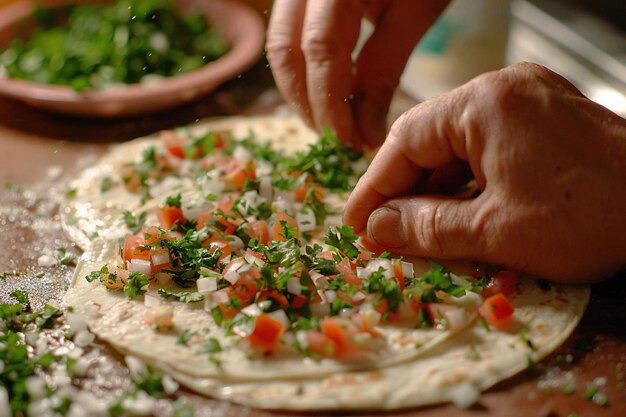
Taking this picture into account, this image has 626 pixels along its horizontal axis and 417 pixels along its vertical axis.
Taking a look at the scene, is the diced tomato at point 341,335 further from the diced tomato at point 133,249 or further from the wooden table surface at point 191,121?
the diced tomato at point 133,249

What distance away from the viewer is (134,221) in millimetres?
2477

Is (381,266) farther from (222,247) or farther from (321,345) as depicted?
→ (222,247)

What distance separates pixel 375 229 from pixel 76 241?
0.98 meters

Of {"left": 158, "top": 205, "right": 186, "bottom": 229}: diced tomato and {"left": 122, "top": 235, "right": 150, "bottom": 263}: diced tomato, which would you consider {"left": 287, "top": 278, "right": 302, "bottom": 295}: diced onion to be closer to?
{"left": 122, "top": 235, "right": 150, "bottom": 263}: diced tomato

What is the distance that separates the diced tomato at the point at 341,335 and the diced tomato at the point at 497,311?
34 cm

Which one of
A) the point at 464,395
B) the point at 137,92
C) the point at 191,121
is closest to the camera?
the point at 464,395

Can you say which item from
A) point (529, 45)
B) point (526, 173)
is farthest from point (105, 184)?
point (529, 45)

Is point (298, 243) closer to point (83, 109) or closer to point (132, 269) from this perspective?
point (132, 269)

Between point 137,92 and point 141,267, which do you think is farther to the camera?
point 137,92

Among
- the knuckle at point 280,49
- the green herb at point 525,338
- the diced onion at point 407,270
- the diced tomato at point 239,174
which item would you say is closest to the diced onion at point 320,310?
the diced onion at point 407,270

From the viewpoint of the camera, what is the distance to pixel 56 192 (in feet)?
9.18

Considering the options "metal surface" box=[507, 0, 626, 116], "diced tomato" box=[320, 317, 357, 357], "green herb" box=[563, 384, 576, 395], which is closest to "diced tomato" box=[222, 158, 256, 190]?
"diced tomato" box=[320, 317, 357, 357]

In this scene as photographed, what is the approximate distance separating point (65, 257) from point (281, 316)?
33.4 inches

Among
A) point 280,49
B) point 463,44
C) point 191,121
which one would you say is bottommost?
point 191,121
